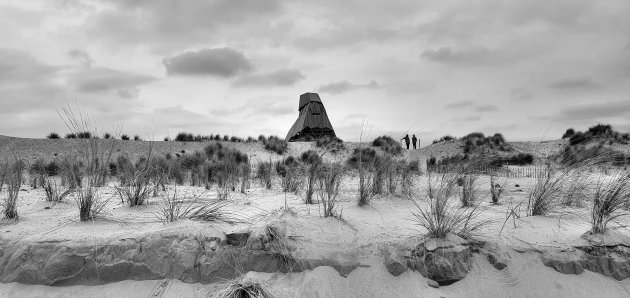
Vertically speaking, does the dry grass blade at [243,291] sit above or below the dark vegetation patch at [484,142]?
below

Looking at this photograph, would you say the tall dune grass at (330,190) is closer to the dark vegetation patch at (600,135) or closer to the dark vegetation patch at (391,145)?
the dark vegetation patch at (391,145)

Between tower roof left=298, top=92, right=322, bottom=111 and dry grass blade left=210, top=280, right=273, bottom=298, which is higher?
tower roof left=298, top=92, right=322, bottom=111

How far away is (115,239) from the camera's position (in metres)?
3.57

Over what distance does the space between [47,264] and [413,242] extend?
3.31 meters

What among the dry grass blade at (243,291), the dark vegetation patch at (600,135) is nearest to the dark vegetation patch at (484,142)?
the dark vegetation patch at (600,135)

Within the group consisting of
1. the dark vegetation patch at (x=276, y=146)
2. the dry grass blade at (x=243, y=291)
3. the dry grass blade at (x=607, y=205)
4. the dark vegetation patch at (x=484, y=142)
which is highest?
the dark vegetation patch at (x=484, y=142)

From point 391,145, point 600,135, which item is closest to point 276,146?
point 391,145

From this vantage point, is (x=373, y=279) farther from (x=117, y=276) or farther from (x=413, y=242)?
(x=117, y=276)

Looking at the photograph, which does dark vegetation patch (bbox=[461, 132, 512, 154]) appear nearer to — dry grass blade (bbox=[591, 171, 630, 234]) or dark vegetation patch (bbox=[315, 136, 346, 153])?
dark vegetation patch (bbox=[315, 136, 346, 153])

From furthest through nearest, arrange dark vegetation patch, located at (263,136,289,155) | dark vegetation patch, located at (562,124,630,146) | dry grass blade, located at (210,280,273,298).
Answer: dark vegetation patch, located at (263,136,289,155)
dark vegetation patch, located at (562,124,630,146)
dry grass blade, located at (210,280,273,298)

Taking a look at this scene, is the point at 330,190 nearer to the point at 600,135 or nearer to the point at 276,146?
the point at 276,146

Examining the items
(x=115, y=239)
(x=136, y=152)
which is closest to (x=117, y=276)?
(x=115, y=239)

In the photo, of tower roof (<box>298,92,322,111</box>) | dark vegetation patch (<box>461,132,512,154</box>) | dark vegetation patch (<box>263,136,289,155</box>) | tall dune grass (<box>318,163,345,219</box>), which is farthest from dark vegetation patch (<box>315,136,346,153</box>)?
tall dune grass (<box>318,163,345,219</box>)

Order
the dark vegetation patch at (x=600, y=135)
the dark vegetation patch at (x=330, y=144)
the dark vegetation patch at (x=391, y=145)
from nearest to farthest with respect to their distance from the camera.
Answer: the dark vegetation patch at (x=391, y=145)
the dark vegetation patch at (x=600, y=135)
the dark vegetation patch at (x=330, y=144)
